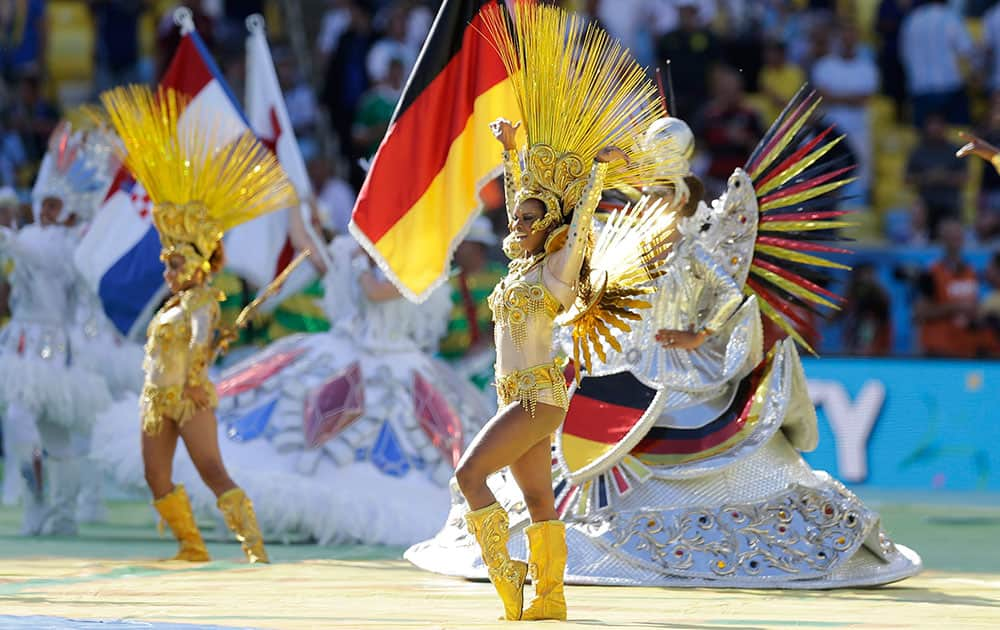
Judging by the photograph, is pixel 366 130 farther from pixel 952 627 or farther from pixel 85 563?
pixel 952 627

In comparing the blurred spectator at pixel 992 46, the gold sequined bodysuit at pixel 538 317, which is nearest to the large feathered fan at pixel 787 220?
the gold sequined bodysuit at pixel 538 317

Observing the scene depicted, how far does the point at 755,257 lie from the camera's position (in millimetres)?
8586

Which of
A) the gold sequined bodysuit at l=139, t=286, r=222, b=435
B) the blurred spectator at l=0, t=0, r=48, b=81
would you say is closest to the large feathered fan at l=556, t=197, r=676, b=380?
the gold sequined bodysuit at l=139, t=286, r=222, b=435

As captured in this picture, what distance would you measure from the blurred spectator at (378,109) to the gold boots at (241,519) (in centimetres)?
694

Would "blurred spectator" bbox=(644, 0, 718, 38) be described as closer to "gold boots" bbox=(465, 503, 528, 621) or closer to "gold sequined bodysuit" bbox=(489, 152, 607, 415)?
"gold sequined bodysuit" bbox=(489, 152, 607, 415)

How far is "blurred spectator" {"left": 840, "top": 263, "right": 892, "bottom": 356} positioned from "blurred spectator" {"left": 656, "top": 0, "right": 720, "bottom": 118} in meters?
2.11

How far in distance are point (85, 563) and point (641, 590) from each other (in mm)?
2802

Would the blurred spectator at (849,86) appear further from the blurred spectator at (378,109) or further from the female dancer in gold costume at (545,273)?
the female dancer in gold costume at (545,273)

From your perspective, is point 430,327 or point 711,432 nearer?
point 711,432

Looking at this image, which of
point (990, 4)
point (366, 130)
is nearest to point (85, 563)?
point (366, 130)

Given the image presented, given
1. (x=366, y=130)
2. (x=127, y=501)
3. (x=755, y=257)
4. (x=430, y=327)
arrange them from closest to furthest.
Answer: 1. (x=755, y=257)
2. (x=430, y=327)
3. (x=127, y=501)
4. (x=366, y=130)

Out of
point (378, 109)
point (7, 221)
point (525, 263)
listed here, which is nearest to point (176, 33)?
point (378, 109)

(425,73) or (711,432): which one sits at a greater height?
(425,73)

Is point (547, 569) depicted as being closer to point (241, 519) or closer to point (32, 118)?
point (241, 519)
